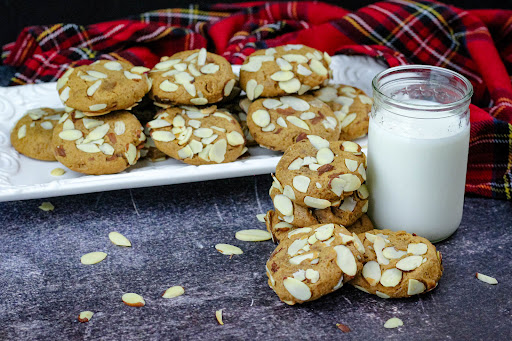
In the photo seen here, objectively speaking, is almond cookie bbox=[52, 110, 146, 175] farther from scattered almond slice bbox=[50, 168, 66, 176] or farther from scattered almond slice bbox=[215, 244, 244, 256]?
scattered almond slice bbox=[215, 244, 244, 256]

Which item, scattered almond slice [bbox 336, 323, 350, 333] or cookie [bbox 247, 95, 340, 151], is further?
cookie [bbox 247, 95, 340, 151]

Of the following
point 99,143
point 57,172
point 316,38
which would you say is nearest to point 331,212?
point 99,143

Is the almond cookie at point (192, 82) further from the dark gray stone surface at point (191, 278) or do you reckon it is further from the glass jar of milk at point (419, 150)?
the glass jar of milk at point (419, 150)

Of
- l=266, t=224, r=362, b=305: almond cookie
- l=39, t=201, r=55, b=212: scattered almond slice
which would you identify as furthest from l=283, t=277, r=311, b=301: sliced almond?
l=39, t=201, r=55, b=212: scattered almond slice

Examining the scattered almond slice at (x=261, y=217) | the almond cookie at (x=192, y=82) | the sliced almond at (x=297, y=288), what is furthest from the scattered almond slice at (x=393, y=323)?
the almond cookie at (x=192, y=82)

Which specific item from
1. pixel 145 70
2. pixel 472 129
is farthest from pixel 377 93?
pixel 145 70

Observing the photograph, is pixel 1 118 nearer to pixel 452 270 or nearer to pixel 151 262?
pixel 151 262
